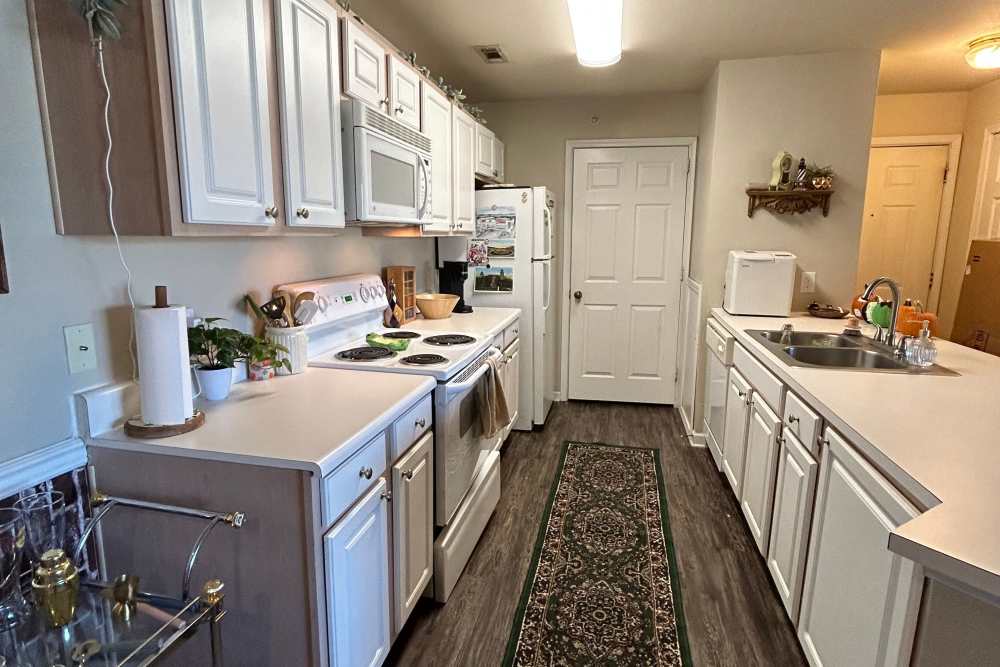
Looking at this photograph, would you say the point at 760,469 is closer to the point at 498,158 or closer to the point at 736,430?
the point at 736,430

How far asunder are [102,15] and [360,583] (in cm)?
144

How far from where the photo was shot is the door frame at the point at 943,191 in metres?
3.80

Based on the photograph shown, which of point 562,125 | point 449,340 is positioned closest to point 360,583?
point 449,340

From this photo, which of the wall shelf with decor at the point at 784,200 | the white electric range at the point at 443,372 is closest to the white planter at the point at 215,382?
the white electric range at the point at 443,372

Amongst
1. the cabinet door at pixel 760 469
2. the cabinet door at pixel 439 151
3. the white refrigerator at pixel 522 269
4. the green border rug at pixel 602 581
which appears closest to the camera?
the green border rug at pixel 602 581

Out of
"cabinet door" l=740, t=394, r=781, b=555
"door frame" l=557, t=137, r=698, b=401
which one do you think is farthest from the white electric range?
"door frame" l=557, t=137, r=698, b=401

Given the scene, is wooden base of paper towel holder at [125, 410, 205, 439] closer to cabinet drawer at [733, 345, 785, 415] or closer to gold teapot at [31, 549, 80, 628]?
gold teapot at [31, 549, 80, 628]

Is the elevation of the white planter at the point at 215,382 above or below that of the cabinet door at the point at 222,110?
below

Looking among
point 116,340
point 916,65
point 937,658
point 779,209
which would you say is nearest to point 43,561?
point 116,340

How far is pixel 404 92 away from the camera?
232 cm

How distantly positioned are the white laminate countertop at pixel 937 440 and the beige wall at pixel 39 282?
1.80 metres

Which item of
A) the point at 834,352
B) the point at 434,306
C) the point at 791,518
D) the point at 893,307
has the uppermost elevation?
the point at 893,307

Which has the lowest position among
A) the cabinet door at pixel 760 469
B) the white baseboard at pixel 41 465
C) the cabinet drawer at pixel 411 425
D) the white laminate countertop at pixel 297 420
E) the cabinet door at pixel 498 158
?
the cabinet door at pixel 760 469

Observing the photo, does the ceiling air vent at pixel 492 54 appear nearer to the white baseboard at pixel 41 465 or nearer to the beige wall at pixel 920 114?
the beige wall at pixel 920 114
